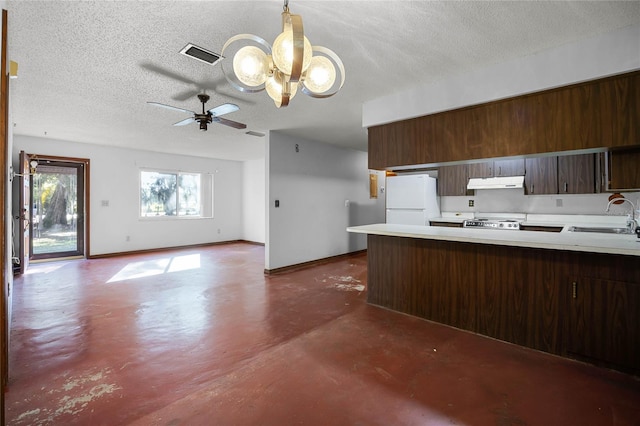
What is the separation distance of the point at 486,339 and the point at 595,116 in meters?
2.08

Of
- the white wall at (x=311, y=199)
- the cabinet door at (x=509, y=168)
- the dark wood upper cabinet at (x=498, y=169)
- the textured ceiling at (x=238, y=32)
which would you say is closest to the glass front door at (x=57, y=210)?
the textured ceiling at (x=238, y=32)

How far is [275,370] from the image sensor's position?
2.22 metres

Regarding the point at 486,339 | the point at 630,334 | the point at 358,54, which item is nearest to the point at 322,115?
the point at 358,54

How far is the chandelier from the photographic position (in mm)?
1460

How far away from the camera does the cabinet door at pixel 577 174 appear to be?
13.3 feet

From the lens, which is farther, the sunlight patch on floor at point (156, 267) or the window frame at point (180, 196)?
the window frame at point (180, 196)

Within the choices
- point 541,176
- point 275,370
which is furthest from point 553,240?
point 541,176

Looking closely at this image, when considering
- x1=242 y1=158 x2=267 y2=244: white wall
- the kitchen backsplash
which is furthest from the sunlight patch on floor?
the kitchen backsplash

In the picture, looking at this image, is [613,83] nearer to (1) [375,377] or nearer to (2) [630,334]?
(2) [630,334]

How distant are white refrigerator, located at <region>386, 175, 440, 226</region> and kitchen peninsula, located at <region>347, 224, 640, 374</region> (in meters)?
2.08

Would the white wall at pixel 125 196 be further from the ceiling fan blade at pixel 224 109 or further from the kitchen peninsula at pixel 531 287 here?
the kitchen peninsula at pixel 531 287

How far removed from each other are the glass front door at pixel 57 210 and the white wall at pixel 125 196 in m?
0.27

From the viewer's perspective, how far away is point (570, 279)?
7.82ft

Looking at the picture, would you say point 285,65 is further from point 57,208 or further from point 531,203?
point 57,208
